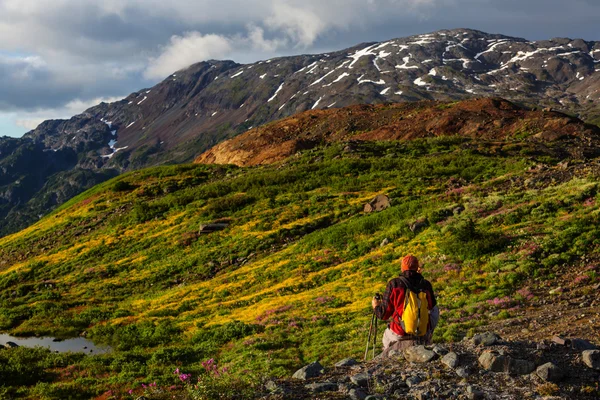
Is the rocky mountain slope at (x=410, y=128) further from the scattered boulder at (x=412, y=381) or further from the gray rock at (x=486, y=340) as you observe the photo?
the scattered boulder at (x=412, y=381)

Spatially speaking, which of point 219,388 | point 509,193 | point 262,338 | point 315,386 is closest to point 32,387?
point 262,338

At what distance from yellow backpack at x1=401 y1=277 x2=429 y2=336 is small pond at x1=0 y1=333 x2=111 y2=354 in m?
18.1

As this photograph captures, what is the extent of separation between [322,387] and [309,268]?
19230 millimetres

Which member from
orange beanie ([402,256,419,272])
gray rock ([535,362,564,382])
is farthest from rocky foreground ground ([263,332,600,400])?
orange beanie ([402,256,419,272])

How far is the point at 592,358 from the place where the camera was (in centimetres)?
909

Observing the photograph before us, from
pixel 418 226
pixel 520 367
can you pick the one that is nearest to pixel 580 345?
pixel 520 367

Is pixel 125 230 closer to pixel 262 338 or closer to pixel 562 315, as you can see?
pixel 262 338

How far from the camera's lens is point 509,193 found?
2912cm

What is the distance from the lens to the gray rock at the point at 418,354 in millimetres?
9984

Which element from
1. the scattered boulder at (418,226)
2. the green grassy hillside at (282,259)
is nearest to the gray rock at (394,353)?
the green grassy hillside at (282,259)

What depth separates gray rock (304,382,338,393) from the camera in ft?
31.6

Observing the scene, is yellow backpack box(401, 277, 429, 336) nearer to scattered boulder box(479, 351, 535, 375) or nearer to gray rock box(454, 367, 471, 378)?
gray rock box(454, 367, 471, 378)

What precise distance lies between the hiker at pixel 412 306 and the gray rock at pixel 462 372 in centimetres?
108

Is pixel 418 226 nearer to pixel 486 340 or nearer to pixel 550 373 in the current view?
pixel 486 340
